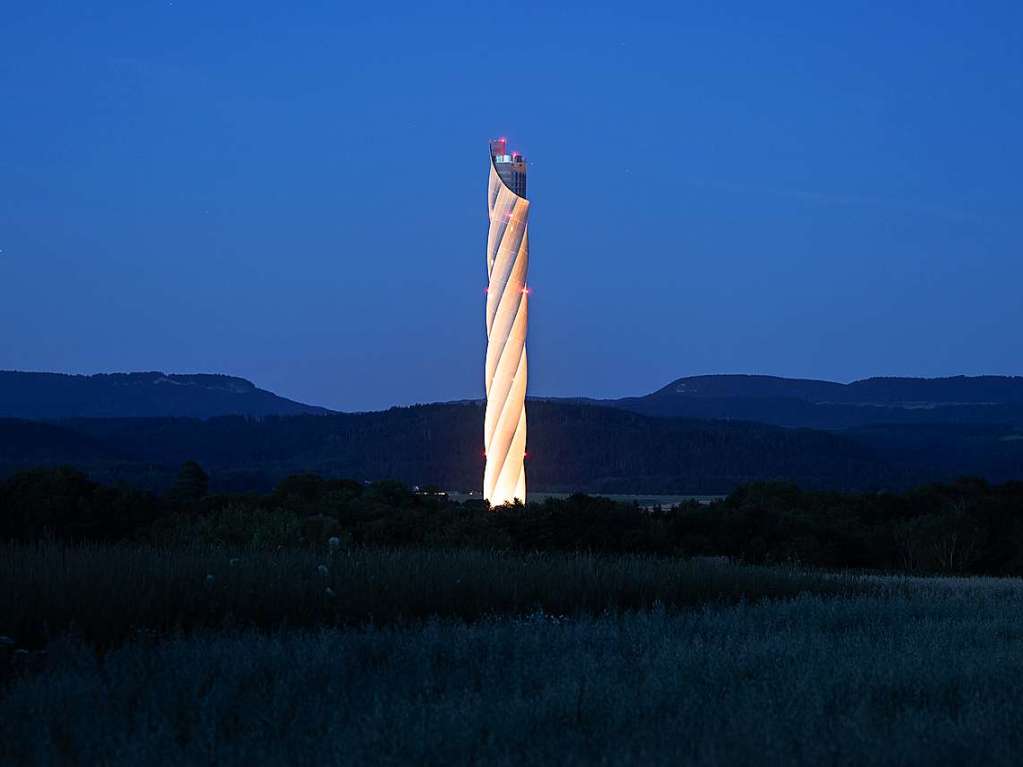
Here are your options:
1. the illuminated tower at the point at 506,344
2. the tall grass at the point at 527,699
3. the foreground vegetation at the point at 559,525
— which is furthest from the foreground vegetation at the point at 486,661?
the illuminated tower at the point at 506,344

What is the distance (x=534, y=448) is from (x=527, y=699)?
94.2 meters

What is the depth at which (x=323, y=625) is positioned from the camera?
12.6 m

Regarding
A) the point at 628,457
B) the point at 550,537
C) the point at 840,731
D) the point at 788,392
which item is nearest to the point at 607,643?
the point at 840,731

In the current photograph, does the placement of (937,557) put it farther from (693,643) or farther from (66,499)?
(693,643)

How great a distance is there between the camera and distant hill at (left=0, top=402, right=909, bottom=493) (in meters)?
93.4

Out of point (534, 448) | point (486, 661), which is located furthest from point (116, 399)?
point (486, 661)

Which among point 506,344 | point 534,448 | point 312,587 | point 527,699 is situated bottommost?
point 527,699

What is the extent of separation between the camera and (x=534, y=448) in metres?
103

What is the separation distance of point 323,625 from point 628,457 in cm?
9025

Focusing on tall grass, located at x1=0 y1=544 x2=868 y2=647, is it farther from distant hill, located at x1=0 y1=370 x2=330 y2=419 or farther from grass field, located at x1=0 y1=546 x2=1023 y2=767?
distant hill, located at x1=0 y1=370 x2=330 y2=419

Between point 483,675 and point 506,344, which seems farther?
point 506,344

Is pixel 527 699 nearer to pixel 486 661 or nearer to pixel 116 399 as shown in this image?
pixel 486 661

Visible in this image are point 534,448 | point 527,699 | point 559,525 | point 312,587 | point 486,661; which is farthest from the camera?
point 534,448

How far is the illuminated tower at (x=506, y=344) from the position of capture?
48188 millimetres
